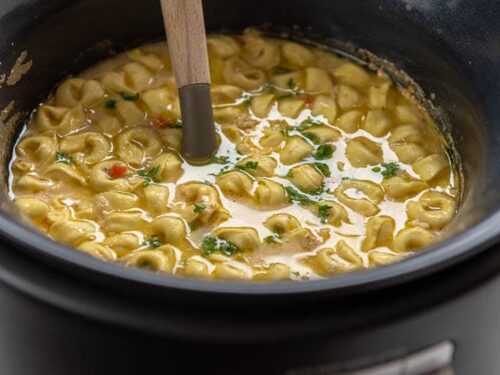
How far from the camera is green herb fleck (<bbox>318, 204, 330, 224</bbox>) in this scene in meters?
2.37

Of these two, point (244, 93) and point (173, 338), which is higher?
point (244, 93)

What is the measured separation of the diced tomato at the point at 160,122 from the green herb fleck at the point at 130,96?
0.34 ft

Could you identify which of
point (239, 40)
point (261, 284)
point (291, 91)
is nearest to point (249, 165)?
point (291, 91)

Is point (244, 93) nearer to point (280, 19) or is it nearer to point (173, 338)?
point (280, 19)

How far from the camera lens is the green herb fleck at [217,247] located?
7.43 feet

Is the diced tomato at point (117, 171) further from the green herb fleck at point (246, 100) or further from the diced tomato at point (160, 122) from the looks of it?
the green herb fleck at point (246, 100)

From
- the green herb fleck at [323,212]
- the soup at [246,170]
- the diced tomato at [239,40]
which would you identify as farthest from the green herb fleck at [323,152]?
the diced tomato at [239,40]

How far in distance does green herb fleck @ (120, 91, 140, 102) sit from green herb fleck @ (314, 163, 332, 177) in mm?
590

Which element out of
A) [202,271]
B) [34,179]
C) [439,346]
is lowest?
[439,346]

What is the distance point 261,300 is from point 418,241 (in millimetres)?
725

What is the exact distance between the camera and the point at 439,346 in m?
1.86

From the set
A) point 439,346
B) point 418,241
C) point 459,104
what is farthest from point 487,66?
point 439,346

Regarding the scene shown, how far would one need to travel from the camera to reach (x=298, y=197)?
243cm

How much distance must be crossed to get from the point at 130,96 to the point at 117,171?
350mm
